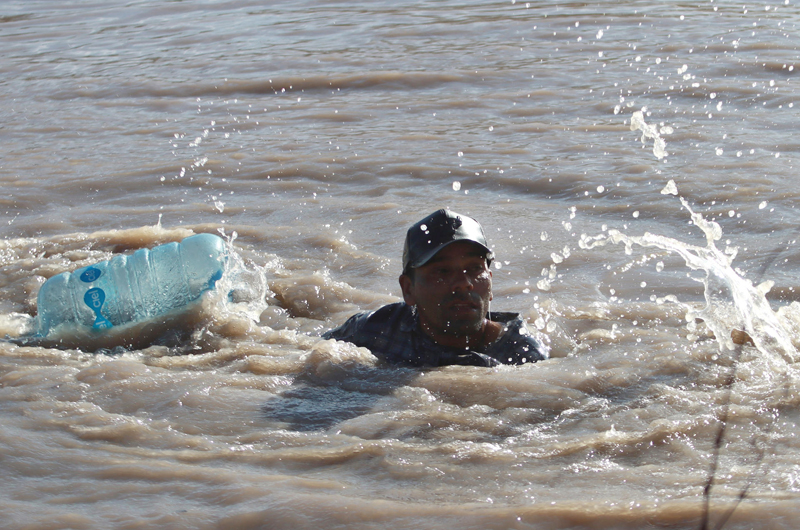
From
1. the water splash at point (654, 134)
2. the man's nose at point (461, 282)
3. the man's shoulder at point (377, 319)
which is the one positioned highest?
the water splash at point (654, 134)

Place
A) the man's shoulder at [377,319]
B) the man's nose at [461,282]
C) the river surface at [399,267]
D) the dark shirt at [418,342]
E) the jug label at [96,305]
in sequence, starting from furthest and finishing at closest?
the jug label at [96,305] → the man's shoulder at [377,319] → the dark shirt at [418,342] → the man's nose at [461,282] → the river surface at [399,267]

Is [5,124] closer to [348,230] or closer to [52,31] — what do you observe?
[348,230]

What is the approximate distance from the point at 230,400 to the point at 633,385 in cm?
171

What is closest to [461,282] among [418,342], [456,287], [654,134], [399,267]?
[456,287]

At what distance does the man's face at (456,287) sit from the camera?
4008mm

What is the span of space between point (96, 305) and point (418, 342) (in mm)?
1906

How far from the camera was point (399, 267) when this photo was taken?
589 centimetres

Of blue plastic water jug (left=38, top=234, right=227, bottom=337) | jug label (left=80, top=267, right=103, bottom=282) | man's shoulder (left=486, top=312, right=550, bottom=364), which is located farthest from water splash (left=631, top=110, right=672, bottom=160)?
jug label (left=80, top=267, right=103, bottom=282)

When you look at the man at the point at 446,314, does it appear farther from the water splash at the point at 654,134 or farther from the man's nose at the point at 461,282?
the water splash at the point at 654,134

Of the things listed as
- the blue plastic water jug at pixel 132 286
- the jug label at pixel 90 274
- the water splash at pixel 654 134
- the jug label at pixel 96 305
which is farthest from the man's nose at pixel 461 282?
the water splash at pixel 654 134

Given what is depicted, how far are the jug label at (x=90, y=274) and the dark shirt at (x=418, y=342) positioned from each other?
1503 millimetres

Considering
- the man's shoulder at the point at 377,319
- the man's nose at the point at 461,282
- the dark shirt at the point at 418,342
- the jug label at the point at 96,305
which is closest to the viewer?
the man's nose at the point at 461,282

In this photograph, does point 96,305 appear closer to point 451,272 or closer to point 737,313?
point 451,272

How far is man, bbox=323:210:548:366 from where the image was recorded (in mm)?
4031
